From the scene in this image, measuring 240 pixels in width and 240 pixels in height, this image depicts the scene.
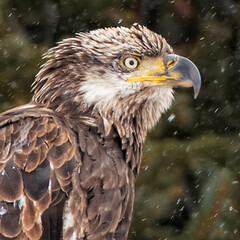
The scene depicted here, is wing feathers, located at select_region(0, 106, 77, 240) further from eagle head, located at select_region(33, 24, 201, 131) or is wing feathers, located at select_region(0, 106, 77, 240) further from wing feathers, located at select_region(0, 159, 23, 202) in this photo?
eagle head, located at select_region(33, 24, 201, 131)

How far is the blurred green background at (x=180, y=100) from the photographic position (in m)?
6.41

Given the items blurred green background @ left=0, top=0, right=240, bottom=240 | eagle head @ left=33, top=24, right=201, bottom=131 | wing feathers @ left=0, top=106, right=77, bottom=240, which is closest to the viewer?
wing feathers @ left=0, top=106, right=77, bottom=240

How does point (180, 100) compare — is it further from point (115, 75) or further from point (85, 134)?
point (85, 134)

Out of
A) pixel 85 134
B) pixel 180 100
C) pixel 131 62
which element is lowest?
pixel 180 100

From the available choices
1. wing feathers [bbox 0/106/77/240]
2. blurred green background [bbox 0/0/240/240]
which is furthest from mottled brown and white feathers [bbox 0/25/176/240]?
blurred green background [bbox 0/0/240/240]

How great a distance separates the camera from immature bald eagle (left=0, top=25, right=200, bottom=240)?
4.77 metres

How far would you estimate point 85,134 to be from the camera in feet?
16.8

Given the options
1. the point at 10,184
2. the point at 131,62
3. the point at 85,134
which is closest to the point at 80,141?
the point at 85,134

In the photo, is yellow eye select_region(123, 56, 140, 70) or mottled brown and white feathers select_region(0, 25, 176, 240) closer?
mottled brown and white feathers select_region(0, 25, 176, 240)

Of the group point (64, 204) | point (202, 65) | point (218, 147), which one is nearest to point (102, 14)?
point (202, 65)

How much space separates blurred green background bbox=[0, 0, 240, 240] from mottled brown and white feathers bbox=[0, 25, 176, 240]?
1.00 m

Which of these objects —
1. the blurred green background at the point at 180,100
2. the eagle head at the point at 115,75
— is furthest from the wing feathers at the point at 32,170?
the blurred green background at the point at 180,100

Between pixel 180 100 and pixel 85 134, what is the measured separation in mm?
1724

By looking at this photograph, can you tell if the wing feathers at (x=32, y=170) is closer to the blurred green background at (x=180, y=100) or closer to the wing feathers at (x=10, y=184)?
the wing feathers at (x=10, y=184)
